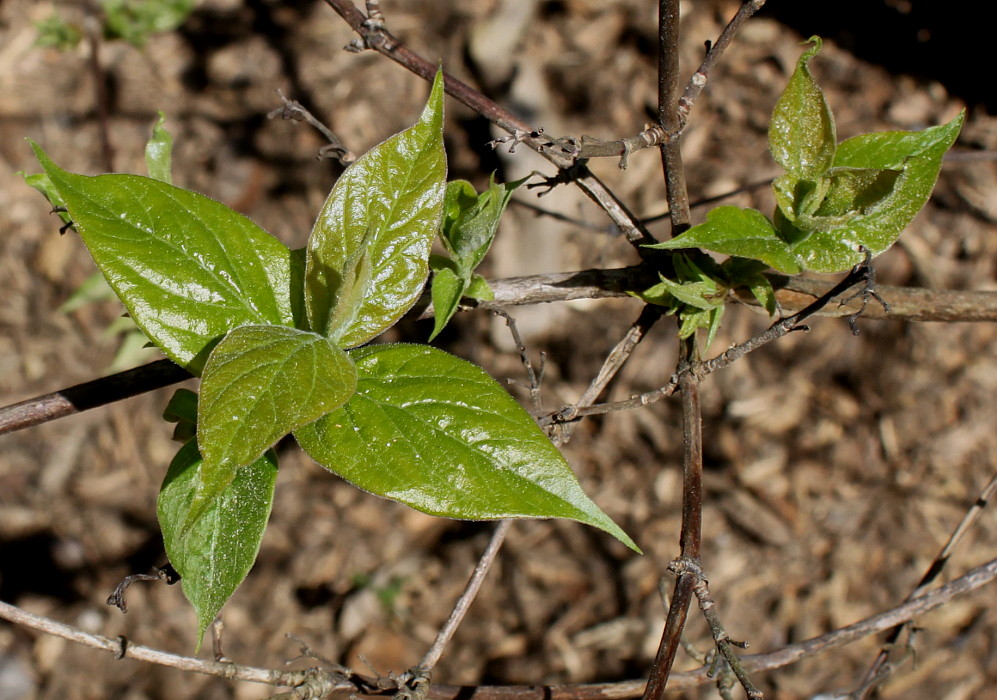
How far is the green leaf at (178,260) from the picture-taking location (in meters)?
→ 1.03

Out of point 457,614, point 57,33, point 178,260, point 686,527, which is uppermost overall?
point 57,33

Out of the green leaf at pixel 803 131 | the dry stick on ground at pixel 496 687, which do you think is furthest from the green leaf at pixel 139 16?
the green leaf at pixel 803 131

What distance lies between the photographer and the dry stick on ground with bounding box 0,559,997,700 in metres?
1.21

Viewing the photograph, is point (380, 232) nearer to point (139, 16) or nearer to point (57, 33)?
point (139, 16)

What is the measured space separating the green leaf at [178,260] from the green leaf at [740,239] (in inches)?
21.2

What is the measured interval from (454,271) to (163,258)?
0.39 metres

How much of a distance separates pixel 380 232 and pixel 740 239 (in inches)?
19.1

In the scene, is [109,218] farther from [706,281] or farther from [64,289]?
[64,289]

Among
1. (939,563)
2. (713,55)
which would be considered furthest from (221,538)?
(939,563)

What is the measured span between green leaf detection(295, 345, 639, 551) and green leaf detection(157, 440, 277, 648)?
11 cm

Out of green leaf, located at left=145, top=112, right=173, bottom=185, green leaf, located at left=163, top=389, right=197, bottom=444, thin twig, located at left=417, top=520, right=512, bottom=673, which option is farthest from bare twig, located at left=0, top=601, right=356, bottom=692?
green leaf, located at left=145, top=112, right=173, bottom=185

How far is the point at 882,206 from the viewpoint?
111 centimetres

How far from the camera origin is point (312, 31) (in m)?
3.38

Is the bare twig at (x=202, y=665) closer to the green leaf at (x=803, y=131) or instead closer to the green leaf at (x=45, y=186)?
the green leaf at (x=45, y=186)
